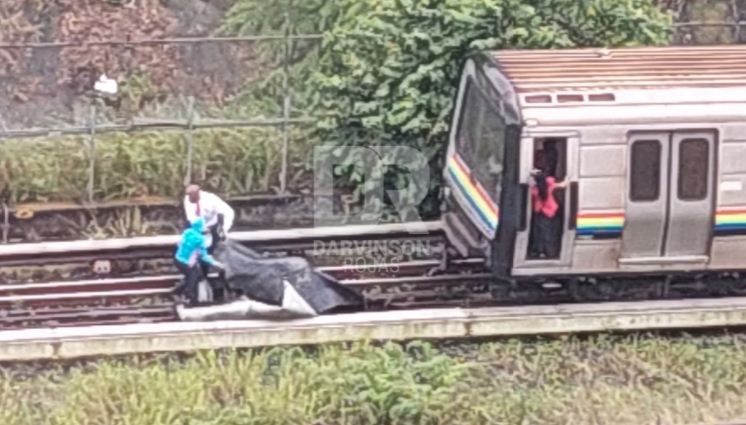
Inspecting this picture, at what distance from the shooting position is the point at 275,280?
586 inches

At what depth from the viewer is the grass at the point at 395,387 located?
13.2 metres

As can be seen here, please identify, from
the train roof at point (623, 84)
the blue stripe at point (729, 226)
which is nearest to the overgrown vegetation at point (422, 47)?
the train roof at point (623, 84)

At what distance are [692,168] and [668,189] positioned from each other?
0.90 ft

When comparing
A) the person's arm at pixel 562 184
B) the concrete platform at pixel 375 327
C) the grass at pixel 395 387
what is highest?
the person's arm at pixel 562 184

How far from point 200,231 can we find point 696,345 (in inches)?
171

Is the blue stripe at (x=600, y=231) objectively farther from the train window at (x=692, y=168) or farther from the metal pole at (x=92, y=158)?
the metal pole at (x=92, y=158)

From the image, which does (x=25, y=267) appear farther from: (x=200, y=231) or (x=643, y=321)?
(x=643, y=321)

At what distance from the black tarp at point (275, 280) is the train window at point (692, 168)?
298 centimetres

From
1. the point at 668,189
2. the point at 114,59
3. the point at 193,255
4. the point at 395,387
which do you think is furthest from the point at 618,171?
the point at 114,59

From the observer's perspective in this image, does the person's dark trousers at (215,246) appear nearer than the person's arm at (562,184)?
No

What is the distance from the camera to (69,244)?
16188 mm

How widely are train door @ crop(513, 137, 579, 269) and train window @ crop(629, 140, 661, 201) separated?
1.78 ft

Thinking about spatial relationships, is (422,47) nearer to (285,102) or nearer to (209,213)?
(285,102)

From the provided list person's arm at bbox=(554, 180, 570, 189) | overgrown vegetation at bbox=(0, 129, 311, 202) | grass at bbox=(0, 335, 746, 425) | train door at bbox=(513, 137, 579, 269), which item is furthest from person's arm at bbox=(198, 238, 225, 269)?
person's arm at bbox=(554, 180, 570, 189)
